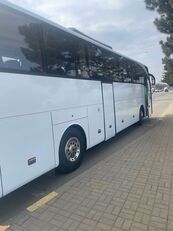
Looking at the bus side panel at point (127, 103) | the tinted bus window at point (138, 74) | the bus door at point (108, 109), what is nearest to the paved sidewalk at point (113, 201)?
the bus door at point (108, 109)

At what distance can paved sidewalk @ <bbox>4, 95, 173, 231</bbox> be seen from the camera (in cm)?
323

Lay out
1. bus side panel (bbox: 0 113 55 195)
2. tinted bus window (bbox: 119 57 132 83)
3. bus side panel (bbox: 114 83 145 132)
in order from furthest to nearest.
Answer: tinted bus window (bbox: 119 57 132 83) → bus side panel (bbox: 114 83 145 132) → bus side panel (bbox: 0 113 55 195)

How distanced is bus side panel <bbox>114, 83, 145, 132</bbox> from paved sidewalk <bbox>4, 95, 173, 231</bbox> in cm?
264

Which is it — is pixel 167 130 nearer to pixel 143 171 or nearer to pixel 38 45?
pixel 143 171

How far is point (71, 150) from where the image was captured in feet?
17.4

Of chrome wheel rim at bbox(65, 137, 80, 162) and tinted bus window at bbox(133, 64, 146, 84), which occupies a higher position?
tinted bus window at bbox(133, 64, 146, 84)

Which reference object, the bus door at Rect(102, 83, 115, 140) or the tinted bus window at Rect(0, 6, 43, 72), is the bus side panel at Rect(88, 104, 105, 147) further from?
the tinted bus window at Rect(0, 6, 43, 72)

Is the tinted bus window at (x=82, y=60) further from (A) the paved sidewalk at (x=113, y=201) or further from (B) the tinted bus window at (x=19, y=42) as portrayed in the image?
(A) the paved sidewalk at (x=113, y=201)

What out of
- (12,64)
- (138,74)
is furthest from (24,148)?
(138,74)

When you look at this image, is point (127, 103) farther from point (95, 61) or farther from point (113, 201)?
point (113, 201)

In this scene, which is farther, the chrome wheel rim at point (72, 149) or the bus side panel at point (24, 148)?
the chrome wheel rim at point (72, 149)

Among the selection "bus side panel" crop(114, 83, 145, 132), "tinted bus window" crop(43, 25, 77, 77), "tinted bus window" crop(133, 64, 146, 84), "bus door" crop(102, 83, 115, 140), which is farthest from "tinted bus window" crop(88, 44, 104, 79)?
"tinted bus window" crop(133, 64, 146, 84)

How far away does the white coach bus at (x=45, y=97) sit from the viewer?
142 inches

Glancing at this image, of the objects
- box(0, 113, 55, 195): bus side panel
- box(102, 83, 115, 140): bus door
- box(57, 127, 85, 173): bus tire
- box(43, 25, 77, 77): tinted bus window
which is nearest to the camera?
box(0, 113, 55, 195): bus side panel
